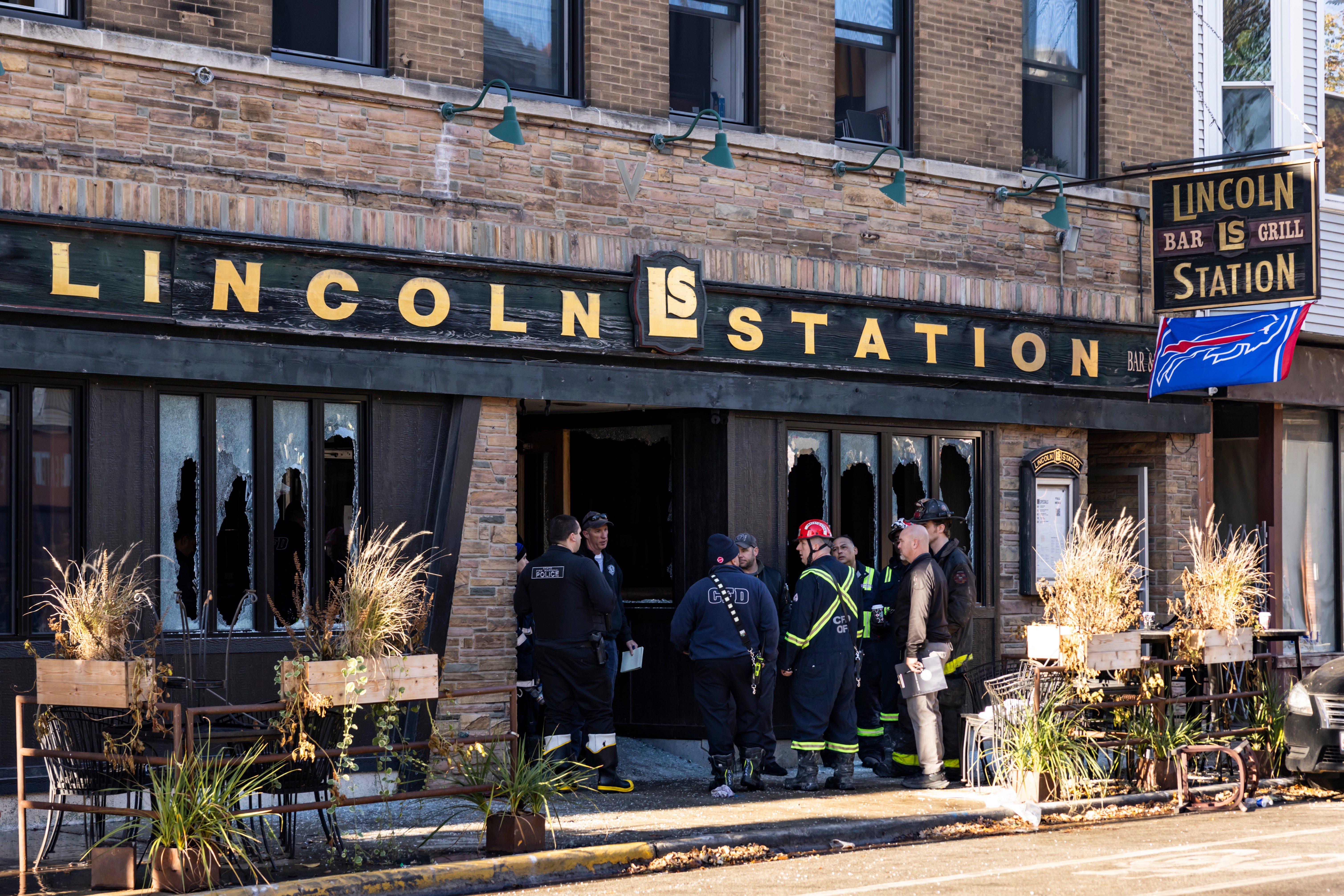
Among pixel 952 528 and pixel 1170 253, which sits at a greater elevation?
pixel 1170 253

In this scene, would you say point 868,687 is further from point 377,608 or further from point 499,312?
point 377,608

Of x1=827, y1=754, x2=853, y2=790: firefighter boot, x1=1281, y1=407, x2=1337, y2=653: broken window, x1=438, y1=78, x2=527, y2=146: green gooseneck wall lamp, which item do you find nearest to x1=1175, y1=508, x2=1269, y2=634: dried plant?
x1=827, y1=754, x2=853, y2=790: firefighter boot

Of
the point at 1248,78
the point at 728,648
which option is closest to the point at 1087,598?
the point at 728,648

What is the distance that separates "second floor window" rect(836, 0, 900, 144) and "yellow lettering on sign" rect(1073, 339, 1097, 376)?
8.52ft

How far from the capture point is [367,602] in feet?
29.1

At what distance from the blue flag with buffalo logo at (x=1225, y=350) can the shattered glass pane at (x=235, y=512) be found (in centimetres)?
850

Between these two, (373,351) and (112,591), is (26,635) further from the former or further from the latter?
(373,351)

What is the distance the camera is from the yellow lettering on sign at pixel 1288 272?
1390cm

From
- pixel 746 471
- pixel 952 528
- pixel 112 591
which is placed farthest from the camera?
pixel 952 528

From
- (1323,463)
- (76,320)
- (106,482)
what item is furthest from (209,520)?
(1323,463)

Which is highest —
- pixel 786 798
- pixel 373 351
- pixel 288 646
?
pixel 373 351

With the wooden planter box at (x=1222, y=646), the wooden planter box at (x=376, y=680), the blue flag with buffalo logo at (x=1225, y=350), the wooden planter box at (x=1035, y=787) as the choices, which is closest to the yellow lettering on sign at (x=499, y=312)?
the wooden planter box at (x=376, y=680)

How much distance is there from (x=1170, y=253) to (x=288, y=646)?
8.63 metres

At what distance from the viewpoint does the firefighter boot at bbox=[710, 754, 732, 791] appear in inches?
453
